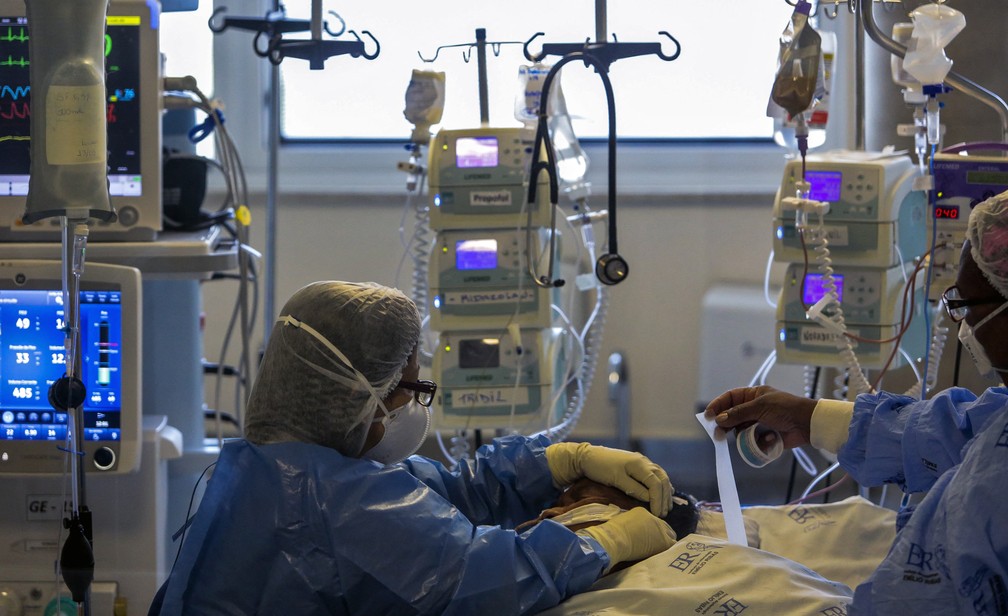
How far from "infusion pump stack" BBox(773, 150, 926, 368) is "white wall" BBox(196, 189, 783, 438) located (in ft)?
4.36

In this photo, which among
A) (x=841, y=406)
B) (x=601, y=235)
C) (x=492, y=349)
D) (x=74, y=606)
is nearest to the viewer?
(x=841, y=406)

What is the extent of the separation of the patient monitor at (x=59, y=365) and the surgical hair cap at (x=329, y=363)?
19.9 inches

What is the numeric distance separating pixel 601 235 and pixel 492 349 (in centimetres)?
142

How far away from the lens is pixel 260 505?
1.64 meters

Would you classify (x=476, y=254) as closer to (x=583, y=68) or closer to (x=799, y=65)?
(x=799, y=65)

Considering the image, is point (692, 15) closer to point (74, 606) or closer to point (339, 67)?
point (339, 67)

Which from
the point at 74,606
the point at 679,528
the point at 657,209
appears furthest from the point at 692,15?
the point at 74,606

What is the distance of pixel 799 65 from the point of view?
228cm

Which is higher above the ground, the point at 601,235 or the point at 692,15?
the point at 692,15

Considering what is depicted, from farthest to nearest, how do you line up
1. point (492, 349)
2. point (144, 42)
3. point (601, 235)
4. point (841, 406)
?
1. point (601, 235)
2. point (492, 349)
3. point (144, 42)
4. point (841, 406)

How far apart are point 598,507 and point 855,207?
1042 mm

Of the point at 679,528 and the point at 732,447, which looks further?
the point at 732,447

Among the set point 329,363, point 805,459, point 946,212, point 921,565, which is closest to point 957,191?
point 946,212

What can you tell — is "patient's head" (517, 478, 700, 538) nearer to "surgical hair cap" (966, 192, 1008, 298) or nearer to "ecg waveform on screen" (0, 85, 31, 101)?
"surgical hair cap" (966, 192, 1008, 298)
